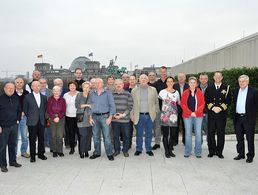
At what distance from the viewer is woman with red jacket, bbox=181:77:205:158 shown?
654cm

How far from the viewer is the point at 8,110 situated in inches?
230

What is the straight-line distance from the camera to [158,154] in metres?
6.91

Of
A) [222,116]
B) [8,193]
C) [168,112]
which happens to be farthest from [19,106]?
[222,116]

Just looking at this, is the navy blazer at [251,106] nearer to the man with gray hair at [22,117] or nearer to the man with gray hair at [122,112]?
the man with gray hair at [122,112]

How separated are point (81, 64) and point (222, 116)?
11720 centimetres

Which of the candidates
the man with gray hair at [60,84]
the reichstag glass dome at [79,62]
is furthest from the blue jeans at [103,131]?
the reichstag glass dome at [79,62]

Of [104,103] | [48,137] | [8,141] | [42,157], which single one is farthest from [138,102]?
[8,141]

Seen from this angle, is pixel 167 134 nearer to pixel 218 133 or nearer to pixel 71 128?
pixel 218 133

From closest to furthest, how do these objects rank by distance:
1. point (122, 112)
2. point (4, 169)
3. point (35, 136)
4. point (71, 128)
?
point (4, 169)
point (35, 136)
point (122, 112)
point (71, 128)

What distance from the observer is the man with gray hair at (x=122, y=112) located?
6672mm

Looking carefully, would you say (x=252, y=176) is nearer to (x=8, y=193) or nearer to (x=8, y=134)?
(x=8, y=193)

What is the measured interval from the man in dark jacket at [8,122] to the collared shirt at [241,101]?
453cm

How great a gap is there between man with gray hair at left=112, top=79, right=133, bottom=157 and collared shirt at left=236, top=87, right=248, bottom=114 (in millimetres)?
2277

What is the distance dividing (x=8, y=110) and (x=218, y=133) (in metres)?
4.37
